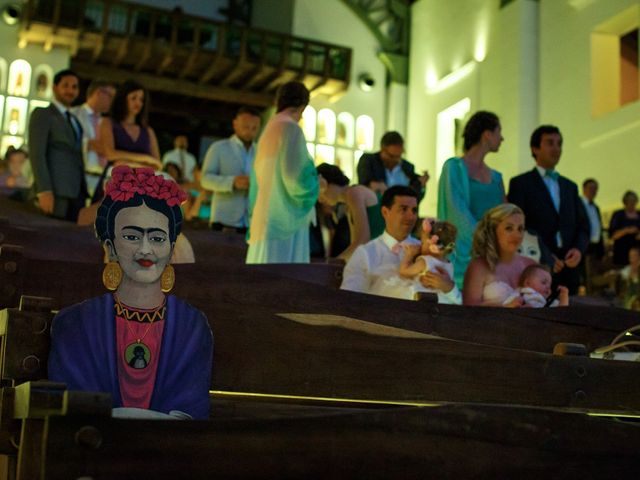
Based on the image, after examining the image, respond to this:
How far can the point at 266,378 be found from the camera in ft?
8.45

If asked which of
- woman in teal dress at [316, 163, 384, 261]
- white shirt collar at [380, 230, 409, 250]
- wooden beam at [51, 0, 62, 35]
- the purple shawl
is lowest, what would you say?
the purple shawl

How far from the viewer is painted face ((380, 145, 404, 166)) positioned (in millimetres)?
6930

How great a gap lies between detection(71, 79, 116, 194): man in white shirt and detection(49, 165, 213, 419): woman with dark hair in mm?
3580

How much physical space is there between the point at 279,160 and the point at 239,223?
1.84 metres

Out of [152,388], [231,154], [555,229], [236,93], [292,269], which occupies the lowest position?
[152,388]

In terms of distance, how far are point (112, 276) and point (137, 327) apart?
0.15 meters

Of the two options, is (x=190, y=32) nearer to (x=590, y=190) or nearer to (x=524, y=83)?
(x=524, y=83)

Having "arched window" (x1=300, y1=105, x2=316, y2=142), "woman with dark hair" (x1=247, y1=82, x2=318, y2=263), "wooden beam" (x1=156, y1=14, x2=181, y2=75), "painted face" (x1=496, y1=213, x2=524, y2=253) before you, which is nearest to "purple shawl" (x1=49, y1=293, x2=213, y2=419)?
"painted face" (x1=496, y1=213, x2=524, y2=253)

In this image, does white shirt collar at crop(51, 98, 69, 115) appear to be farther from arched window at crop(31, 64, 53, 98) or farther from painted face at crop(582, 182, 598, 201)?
arched window at crop(31, 64, 53, 98)

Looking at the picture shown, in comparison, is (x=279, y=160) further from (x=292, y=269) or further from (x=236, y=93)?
(x=236, y=93)

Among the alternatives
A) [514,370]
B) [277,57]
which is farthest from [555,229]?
[277,57]

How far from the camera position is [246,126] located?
7039mm

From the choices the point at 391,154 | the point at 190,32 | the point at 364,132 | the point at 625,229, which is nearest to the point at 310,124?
the point at 364,132

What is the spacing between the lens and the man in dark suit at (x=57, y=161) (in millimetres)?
5785
